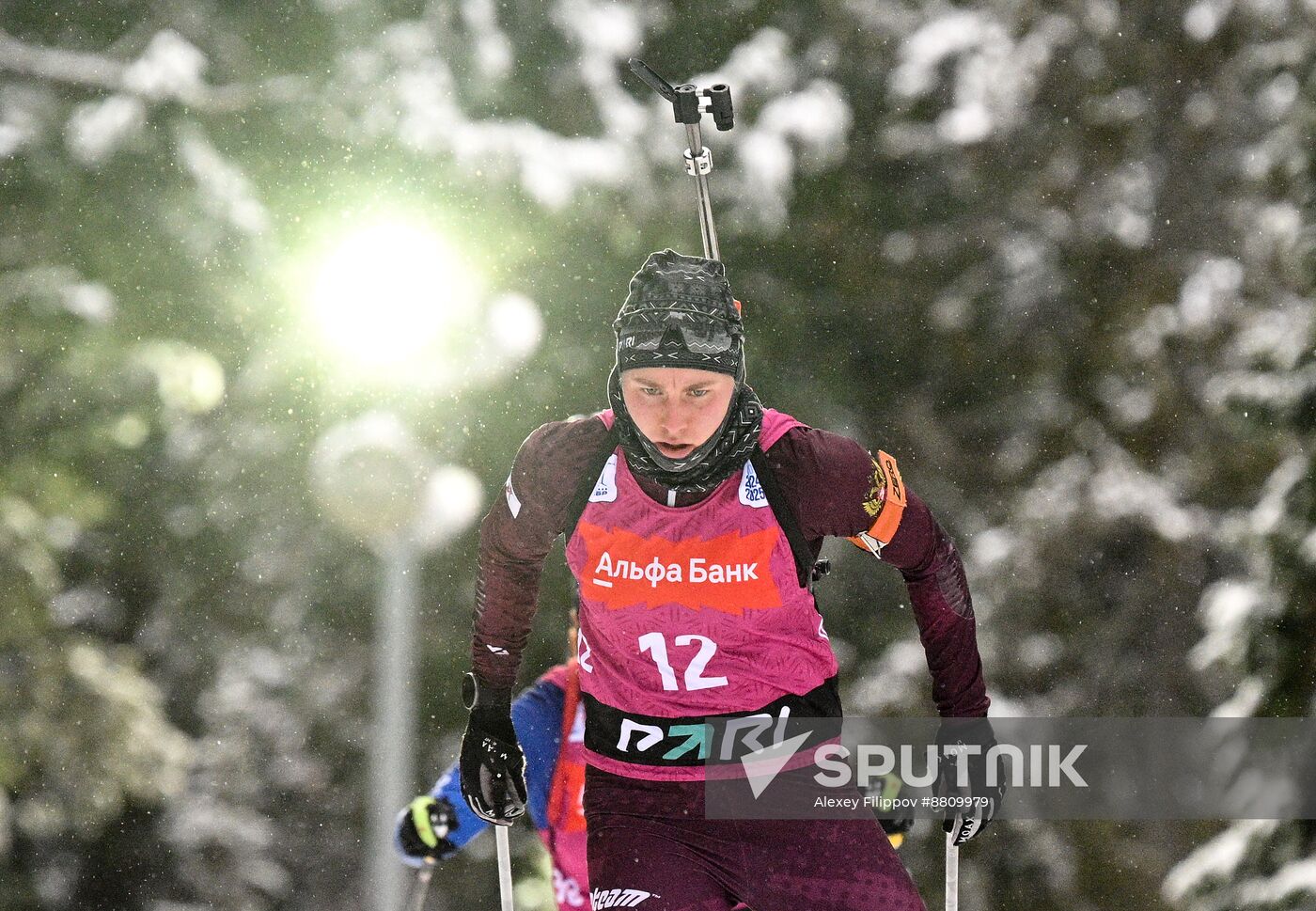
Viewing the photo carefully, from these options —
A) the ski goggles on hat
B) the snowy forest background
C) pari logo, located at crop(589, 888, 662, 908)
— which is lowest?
pari logo, located at crop(589, 888, 662, 908)

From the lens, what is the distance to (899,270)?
13.0 meters

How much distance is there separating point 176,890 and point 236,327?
5.69 meters

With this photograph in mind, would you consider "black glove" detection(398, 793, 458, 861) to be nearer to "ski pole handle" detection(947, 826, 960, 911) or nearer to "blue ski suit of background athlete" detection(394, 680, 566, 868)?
"blue ski suit of background athlete" detection(394, 680, 566, 868)

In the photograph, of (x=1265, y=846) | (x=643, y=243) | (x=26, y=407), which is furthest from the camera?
(x=643, y=243)

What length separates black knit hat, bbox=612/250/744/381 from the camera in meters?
3.19

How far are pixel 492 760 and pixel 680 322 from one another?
53.6 inches

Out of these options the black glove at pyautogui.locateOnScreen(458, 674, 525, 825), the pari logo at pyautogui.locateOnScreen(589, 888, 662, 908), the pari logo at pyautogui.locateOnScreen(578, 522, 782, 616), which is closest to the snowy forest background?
the black glove at pyautogui.locateOnScreen(458, 674, 525, 825)

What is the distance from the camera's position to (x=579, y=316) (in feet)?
38.7

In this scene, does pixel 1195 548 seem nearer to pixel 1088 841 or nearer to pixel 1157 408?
pixel 1157 408

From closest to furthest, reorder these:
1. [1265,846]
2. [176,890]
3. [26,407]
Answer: [1265,846] → [26,407] → [176,890]

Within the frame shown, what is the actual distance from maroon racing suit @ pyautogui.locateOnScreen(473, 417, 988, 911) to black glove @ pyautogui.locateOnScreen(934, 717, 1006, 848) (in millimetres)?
55

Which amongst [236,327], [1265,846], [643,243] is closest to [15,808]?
[236,327]
